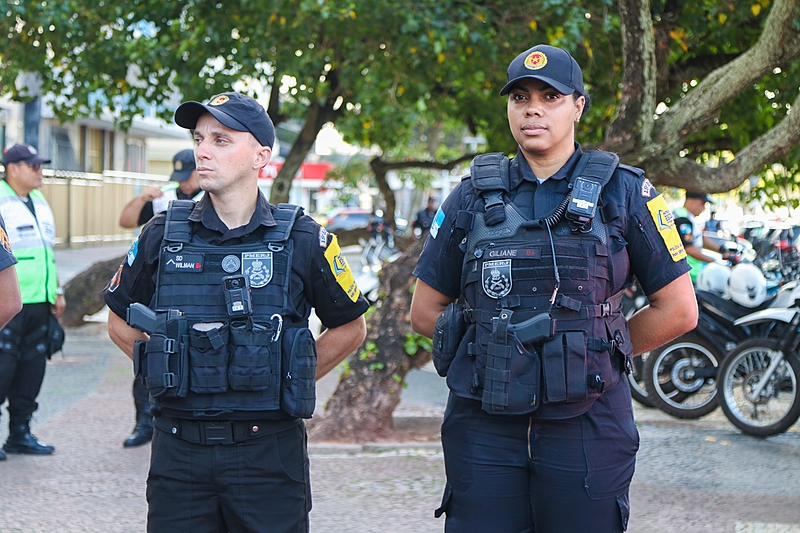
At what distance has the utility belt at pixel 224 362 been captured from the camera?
292cm

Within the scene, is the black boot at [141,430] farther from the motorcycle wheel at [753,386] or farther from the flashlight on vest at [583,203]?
the flashlight on vest at [583,203]

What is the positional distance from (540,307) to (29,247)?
4452mm

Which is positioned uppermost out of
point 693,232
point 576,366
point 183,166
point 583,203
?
point 183,166

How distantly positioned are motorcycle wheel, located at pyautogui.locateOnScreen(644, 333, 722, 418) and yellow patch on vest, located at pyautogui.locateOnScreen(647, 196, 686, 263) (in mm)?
4712

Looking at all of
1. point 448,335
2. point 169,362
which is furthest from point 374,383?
point 169,362

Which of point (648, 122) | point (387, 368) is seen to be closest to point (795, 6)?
point (648, 122)

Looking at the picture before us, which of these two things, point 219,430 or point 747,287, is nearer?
point 219,430

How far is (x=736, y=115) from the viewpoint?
11.1 m

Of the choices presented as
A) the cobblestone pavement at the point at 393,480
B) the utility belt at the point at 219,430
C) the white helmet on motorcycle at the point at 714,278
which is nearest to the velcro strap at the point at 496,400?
the utility belt at the point at 219,430

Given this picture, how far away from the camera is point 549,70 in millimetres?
3039

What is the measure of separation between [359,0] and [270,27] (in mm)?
1384

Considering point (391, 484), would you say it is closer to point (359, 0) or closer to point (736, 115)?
point (359, 0)

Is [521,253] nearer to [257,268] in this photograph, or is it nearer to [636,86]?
[257,268]

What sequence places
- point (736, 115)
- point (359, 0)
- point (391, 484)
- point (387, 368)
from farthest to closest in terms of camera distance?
point (736, 115) → point (359, 0) → point (387, 368) → point (391, 484)
